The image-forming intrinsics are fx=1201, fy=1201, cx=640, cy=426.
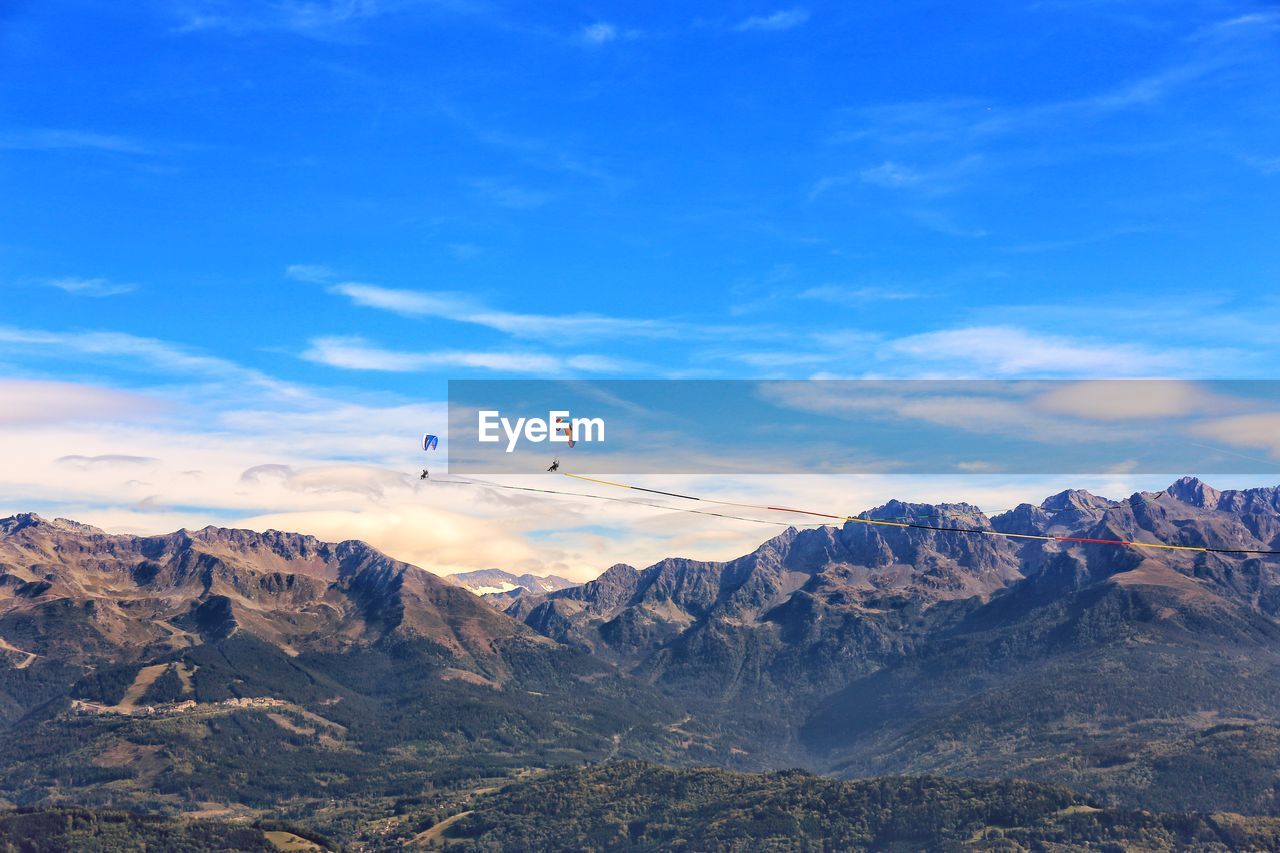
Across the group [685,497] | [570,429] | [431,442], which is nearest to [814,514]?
[685,497]

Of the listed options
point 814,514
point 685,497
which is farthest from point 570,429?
point 814,514

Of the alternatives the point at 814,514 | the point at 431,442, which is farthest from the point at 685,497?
the point at 431,442

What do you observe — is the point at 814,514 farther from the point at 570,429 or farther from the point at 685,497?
the point at 570,429

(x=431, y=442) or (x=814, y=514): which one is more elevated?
(x=431, y=442)

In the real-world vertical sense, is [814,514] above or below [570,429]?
below

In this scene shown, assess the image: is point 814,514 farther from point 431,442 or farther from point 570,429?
point 431,442

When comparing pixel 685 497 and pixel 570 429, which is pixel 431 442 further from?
pixel 685 497
